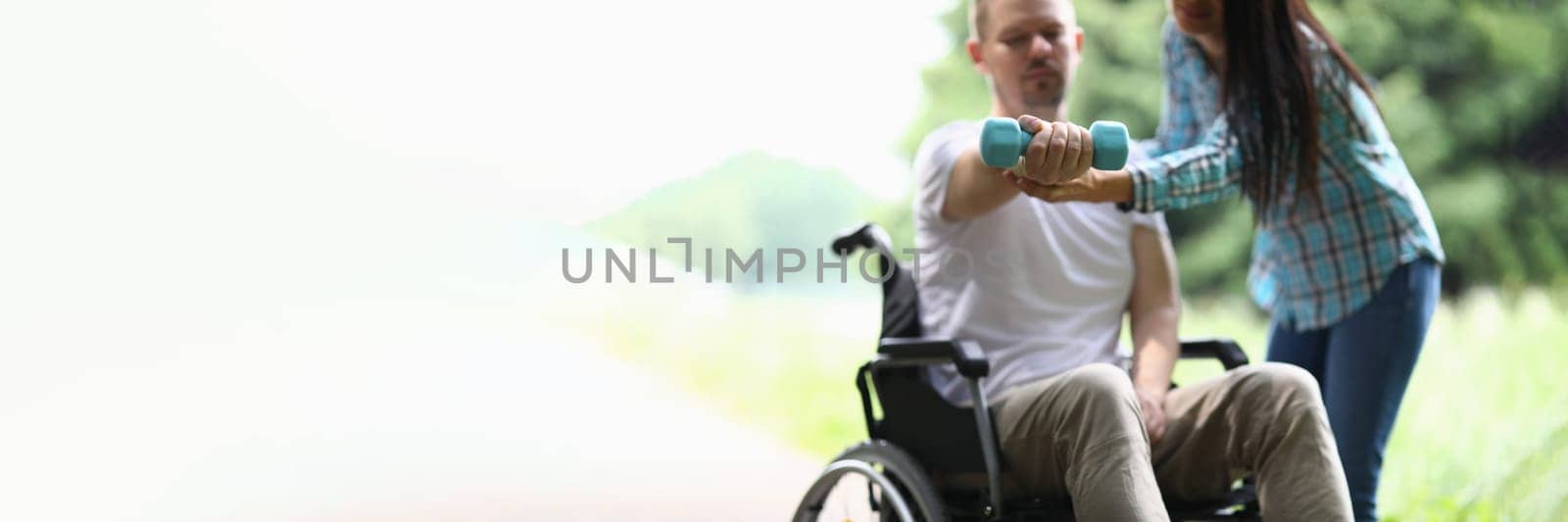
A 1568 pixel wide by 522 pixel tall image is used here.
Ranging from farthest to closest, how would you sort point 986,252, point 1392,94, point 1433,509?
1. point 1392,94
2. point 1433,509
3. point 986,252

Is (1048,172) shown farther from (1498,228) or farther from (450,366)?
(1498,228)

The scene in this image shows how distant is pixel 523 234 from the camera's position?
252 inches

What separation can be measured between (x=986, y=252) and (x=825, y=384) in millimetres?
4170

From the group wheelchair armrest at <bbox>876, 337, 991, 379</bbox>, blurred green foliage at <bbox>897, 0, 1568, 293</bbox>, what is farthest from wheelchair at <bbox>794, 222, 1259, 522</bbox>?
blurred green foliage at <bbox>897, 0, 1568, 293</bbox>

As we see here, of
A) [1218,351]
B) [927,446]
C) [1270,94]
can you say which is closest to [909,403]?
[927,446]

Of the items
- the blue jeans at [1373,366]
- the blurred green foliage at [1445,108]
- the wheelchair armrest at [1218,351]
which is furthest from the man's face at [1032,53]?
the blurred green foliage at [1445,108]

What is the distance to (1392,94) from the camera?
6523 mm

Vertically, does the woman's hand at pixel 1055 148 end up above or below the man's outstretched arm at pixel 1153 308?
above

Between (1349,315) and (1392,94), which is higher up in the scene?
(1392,94)

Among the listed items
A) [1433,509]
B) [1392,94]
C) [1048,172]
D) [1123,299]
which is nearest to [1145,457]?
[1048,172]

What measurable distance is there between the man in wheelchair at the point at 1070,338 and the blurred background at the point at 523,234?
7.89ft

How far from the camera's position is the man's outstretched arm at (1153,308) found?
2.00 m

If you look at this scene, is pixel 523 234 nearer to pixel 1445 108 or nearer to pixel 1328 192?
pixel 1445 108

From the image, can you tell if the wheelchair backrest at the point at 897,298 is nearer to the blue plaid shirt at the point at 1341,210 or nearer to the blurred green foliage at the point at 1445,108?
the blue plaid shirt at the point at 1341,210
